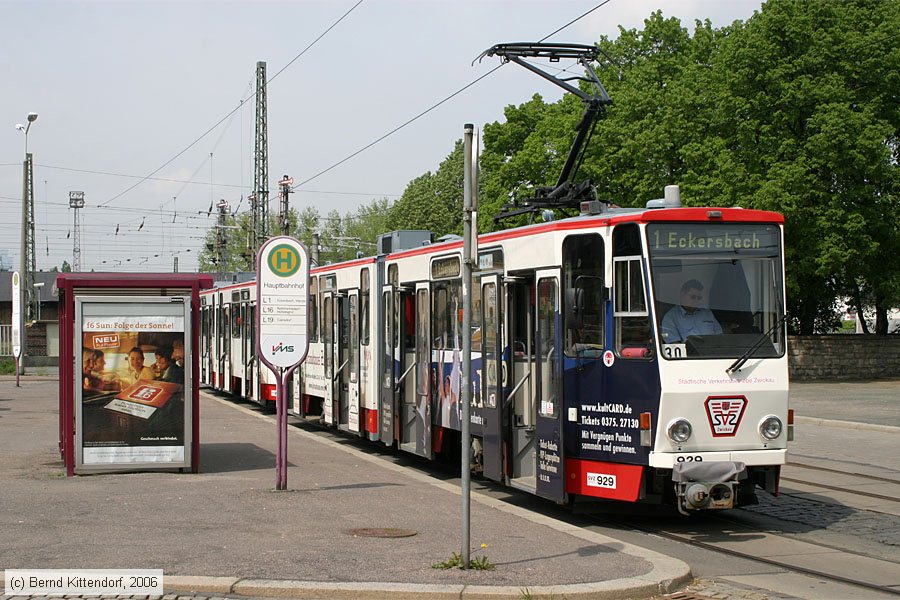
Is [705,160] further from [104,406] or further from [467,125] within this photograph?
[467,125]

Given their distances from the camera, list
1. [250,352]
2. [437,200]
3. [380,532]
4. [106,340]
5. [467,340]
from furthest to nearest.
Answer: [437,200], [250,352], [106,340], [380,532], [467,340]

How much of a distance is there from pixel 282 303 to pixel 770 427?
221 inches

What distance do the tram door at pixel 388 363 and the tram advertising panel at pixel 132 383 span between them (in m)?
3.45

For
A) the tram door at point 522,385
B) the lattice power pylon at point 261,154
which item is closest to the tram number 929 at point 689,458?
the tram door at point 522,385

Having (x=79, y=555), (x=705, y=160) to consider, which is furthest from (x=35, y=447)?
(x=705, y=160)

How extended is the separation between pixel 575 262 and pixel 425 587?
454 centimetres

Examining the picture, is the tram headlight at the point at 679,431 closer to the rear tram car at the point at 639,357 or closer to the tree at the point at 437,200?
the rear tram car at the point at 639,357

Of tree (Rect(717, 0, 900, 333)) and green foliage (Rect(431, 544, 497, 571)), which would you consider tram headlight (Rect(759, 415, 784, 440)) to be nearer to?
green foliage (Rect(431, 544, 497, 571))

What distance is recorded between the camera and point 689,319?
11.2m

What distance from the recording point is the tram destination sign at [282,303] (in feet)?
43.6

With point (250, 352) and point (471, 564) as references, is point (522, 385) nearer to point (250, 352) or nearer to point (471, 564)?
point (471, 564)

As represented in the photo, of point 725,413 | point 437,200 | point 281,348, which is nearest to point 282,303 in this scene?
point 281,348

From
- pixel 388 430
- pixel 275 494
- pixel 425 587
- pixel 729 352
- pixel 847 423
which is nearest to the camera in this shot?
pixel 425 587

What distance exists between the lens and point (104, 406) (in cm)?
1402
